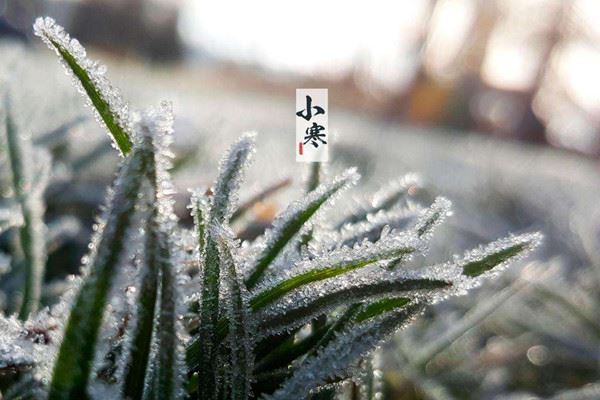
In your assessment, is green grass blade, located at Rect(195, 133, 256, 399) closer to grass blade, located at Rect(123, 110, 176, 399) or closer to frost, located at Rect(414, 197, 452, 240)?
grass blade, located at Rect(123, 110, 176, 399)

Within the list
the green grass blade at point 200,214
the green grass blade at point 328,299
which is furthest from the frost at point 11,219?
the green grass blade at point 328,299

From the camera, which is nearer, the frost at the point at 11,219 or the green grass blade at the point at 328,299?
the green grass blade at the point at 328,299

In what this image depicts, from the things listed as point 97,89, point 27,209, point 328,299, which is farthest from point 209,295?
point 27,209

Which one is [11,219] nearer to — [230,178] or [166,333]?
[230,178]

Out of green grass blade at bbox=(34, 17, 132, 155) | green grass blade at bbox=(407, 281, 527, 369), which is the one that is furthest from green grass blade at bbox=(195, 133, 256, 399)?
green grass blade at bbox=(407, 281, 527, 369)

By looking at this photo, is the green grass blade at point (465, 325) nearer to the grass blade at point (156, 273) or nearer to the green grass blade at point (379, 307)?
the green grass blade at point (379, 307)

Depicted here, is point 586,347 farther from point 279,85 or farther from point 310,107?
point 279,85
